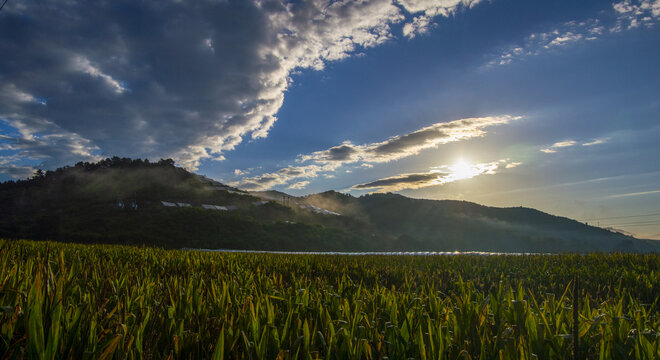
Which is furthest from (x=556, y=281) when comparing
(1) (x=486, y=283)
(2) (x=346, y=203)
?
(2) (x=346, y=203)

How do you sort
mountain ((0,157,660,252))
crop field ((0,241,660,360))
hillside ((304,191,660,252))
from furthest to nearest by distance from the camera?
1. hillside ((304,191,660,252))
2. mountain ((0,157,660,252))
3. crop field ((0,241,660,360))

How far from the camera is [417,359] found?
1554mm

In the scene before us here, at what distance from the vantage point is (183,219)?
26031 mm

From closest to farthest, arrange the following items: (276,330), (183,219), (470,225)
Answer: (276,330) → (183,219) → (470,225)

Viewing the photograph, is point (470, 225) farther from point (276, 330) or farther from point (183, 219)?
point (276, 330)

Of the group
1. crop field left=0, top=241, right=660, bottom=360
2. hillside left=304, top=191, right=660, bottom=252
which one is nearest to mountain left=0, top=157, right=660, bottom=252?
hillside left=304, top=191, right=660, bottom=252

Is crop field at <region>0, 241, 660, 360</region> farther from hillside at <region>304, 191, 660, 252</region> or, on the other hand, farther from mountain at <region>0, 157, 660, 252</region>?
hillside at <region>304, 191, 660, 252</region>

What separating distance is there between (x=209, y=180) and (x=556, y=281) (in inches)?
1754

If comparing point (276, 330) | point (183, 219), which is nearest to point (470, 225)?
point (183, 219)

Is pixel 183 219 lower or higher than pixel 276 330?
higher

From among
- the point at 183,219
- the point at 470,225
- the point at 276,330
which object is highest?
the point at 470,225

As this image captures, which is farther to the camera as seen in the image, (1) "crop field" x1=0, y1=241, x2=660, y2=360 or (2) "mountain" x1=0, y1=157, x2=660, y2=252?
(2) "mountain" x1=0, y1=157, x2=660, y2=252

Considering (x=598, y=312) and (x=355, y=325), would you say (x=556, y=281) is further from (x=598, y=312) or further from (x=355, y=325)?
(x=355, y=325)

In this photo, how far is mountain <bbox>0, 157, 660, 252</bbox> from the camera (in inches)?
913
